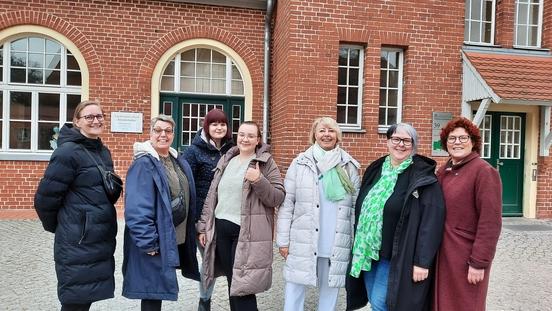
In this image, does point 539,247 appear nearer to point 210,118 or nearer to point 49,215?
point 210,118

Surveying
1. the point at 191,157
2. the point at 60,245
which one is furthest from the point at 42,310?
the point at 191,157

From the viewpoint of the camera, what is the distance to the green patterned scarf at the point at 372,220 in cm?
312

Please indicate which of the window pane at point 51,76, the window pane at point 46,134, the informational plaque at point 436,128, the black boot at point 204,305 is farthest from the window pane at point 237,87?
the black boot at point 204,305

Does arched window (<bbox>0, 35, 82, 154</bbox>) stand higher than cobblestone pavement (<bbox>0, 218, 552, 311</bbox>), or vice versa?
arched window (<bbox>0, 35, 82, 154</bbox>)

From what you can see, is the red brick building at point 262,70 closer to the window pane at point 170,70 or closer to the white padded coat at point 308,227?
the window pane at point 170,70

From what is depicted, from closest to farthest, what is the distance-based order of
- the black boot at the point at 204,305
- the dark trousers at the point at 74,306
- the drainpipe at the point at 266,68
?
the dark trousers at the point at 74,306 → the black boot at the point at 204,305 → the drainpipe at the point at 266,68

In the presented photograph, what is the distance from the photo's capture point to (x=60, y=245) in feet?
9.81

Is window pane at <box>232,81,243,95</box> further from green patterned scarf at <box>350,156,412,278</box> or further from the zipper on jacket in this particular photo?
the zipper on jacket

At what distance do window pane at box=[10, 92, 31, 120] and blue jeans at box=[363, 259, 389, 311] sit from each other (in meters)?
8.05

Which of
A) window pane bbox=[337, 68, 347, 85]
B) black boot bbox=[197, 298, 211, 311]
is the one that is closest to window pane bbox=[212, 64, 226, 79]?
window pane bbox=[337, 68, 347, 85]

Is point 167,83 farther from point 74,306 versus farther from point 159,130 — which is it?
point 74,306

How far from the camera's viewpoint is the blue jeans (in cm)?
315

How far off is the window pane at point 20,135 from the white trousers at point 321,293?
731cm

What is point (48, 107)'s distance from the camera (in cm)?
881
